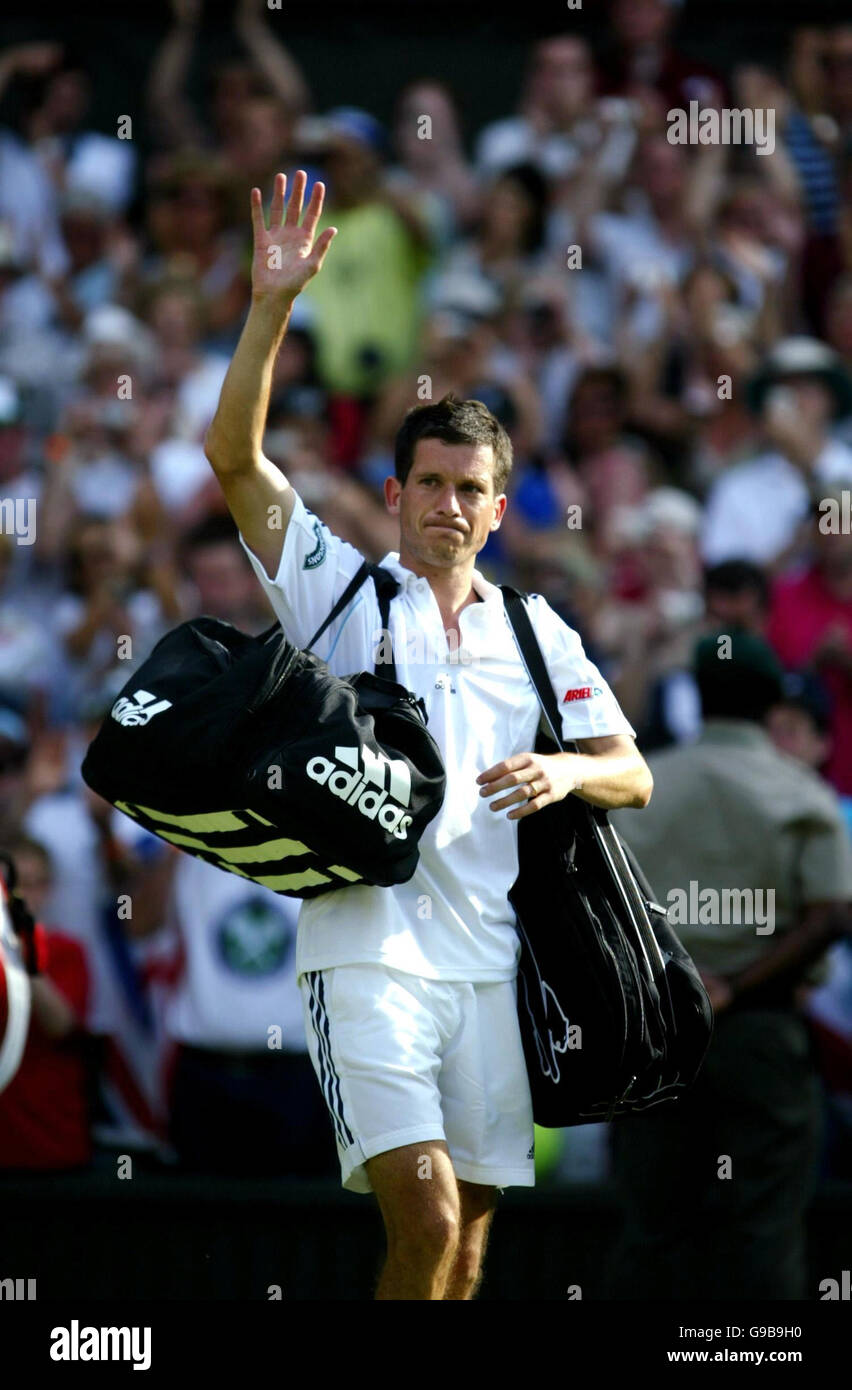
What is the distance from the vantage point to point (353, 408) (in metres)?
10.3

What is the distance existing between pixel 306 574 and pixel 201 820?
67 cm

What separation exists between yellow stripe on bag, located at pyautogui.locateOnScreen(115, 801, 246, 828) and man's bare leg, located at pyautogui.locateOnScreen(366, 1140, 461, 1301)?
0.77 meters

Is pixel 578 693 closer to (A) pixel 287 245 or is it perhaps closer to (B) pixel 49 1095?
(A) pixel 287 245

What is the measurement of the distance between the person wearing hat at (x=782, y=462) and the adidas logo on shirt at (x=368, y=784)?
515 centimetres

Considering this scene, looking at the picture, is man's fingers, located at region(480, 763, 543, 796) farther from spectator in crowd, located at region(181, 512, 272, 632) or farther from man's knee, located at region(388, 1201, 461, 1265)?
spectator in crowd, located at region(181, 512, 272, 632)

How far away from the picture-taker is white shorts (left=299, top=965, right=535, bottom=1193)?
436cm

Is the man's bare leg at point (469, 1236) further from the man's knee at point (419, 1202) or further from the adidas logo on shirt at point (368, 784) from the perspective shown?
the adidas logo on shirt at point (368, 784)

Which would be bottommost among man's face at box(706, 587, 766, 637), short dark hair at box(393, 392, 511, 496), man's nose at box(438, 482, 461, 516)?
man's nose at box(438, 482, 461, 516)

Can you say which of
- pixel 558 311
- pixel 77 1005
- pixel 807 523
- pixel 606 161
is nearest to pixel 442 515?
pixel 77 1005

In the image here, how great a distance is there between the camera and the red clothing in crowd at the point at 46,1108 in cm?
725

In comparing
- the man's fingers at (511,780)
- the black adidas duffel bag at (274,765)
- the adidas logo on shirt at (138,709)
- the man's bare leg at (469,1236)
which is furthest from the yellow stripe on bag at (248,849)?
the man's bare leg at (469,1236)

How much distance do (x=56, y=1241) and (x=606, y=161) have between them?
6.45 m

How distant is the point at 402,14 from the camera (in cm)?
1240

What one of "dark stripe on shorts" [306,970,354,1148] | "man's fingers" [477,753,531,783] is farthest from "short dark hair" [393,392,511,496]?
"dark stripe on shorts" [306,970,354,1148]
